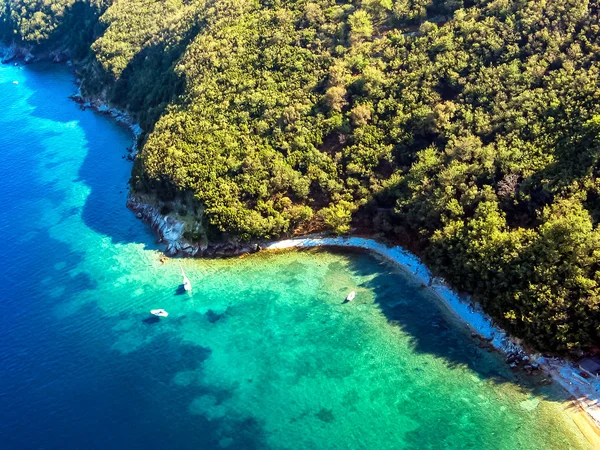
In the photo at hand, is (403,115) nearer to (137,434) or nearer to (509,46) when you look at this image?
(509,46)

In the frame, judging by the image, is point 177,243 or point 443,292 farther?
point 177,243

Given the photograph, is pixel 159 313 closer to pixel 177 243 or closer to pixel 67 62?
pixel 177 243

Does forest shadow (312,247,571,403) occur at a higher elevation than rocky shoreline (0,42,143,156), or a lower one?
lower

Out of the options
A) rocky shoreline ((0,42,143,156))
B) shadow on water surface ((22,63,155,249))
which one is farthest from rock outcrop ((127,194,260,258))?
rocky shoreline ((0,42,143,156))

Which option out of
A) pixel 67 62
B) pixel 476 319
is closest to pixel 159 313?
pixel 476 319

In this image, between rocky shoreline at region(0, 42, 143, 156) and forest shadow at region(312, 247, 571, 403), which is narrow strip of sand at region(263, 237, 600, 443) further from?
rocky shoreline at region(0, 42, 143, 156)

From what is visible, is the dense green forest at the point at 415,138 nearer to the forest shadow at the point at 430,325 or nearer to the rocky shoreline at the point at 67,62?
the forest shadow at the point at 430,325
